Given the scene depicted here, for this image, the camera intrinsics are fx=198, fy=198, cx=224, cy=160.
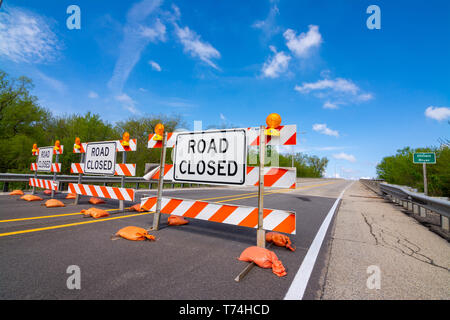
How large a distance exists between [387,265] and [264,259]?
1912mm

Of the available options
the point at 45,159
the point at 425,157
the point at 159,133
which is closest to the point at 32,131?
the point at 45,159

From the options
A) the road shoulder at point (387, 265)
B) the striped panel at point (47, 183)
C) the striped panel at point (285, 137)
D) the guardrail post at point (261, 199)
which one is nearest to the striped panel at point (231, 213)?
the guardrail post at point (261, 199)

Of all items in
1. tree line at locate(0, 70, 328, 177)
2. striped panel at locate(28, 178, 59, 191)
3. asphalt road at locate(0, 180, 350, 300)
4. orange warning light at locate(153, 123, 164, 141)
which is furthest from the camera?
tree line at locate(0, 70, 328, 177)

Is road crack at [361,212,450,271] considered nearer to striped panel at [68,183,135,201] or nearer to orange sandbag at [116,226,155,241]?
orange sandbag at [116,226,155,241]

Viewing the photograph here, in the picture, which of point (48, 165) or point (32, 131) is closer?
point (48, 165)

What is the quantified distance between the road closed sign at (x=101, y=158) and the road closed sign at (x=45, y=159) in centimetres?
247

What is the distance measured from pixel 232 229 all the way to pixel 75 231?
3253mm

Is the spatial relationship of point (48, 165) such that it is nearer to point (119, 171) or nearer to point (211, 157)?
point (119, 171)

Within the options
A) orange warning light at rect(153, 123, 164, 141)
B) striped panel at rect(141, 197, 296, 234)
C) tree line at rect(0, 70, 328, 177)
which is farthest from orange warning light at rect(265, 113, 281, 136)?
tree line at rect(0, 70, 328, 177)

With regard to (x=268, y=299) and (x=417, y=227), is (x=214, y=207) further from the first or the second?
(x=417, y=227)

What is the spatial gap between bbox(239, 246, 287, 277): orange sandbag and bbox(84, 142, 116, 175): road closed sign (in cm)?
482

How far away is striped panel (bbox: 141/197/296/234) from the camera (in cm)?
316

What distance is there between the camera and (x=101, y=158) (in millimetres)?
6234
